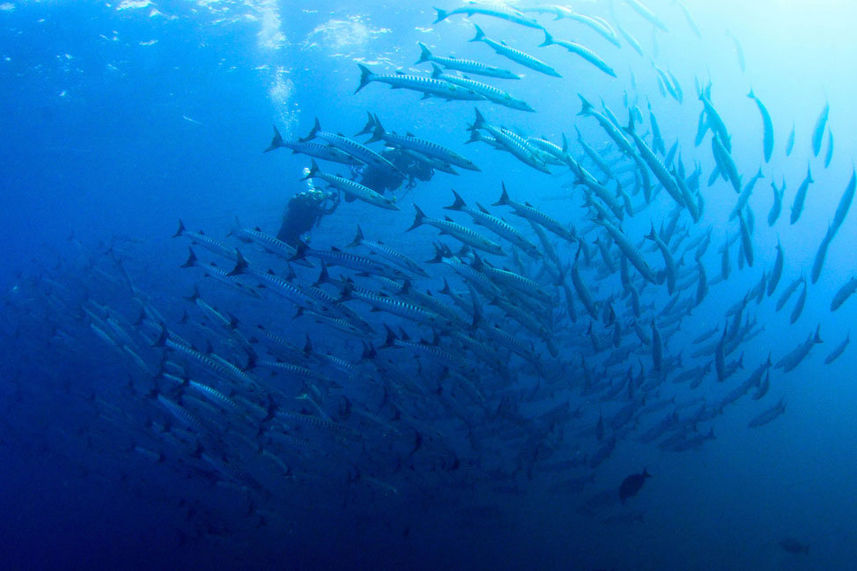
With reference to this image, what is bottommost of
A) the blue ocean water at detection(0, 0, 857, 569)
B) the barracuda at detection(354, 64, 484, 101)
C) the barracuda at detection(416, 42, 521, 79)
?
the blue ocean water at detection(0, 0, 857, 569)

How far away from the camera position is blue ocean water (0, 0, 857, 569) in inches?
322

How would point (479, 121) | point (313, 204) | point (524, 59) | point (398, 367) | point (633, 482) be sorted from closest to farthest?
point (479, 121), point (524, 59), point (633, 482), point (398, 367), point (313, 204)

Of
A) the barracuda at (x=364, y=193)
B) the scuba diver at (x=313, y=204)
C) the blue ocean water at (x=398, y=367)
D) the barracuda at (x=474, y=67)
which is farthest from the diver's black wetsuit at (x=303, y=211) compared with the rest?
the barracuda at (x=474, y=67)

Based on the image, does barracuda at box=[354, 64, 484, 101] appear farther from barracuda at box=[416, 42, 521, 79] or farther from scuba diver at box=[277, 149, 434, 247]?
scuba diver at box=[277, 149, 434, 247]

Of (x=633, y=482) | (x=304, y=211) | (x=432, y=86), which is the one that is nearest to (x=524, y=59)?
(x=432, y=86)

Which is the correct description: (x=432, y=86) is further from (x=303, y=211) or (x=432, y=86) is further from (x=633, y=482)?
(x=303, y=211)

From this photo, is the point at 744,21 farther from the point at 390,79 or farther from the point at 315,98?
the point at 390,79

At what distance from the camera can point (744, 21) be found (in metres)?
25.5

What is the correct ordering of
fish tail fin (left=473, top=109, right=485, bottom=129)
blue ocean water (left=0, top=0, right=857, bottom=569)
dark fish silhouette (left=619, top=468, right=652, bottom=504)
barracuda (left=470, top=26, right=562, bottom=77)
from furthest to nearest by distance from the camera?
blue ocean water (left=0, top=0, right=857, bottom=569), dark fish silhouette (left=619, top=468, right=652, bottom=504), barracuda (left=470, top=26, right=562, bottom=77), fish tail fin (left=473, top=109, right=485, bottom=129)

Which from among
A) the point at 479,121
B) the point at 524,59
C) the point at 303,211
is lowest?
Answer: the point at 303,211

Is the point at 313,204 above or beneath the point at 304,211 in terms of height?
above

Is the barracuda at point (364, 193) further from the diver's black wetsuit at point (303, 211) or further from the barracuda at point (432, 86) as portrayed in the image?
the diver's black wetsuit at point (303, 211)

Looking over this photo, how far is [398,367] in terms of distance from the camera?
8.68 metres

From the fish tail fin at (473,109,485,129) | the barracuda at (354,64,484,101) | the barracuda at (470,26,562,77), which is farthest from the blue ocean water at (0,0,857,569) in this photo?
the barracuda at (470,26,562,77)
